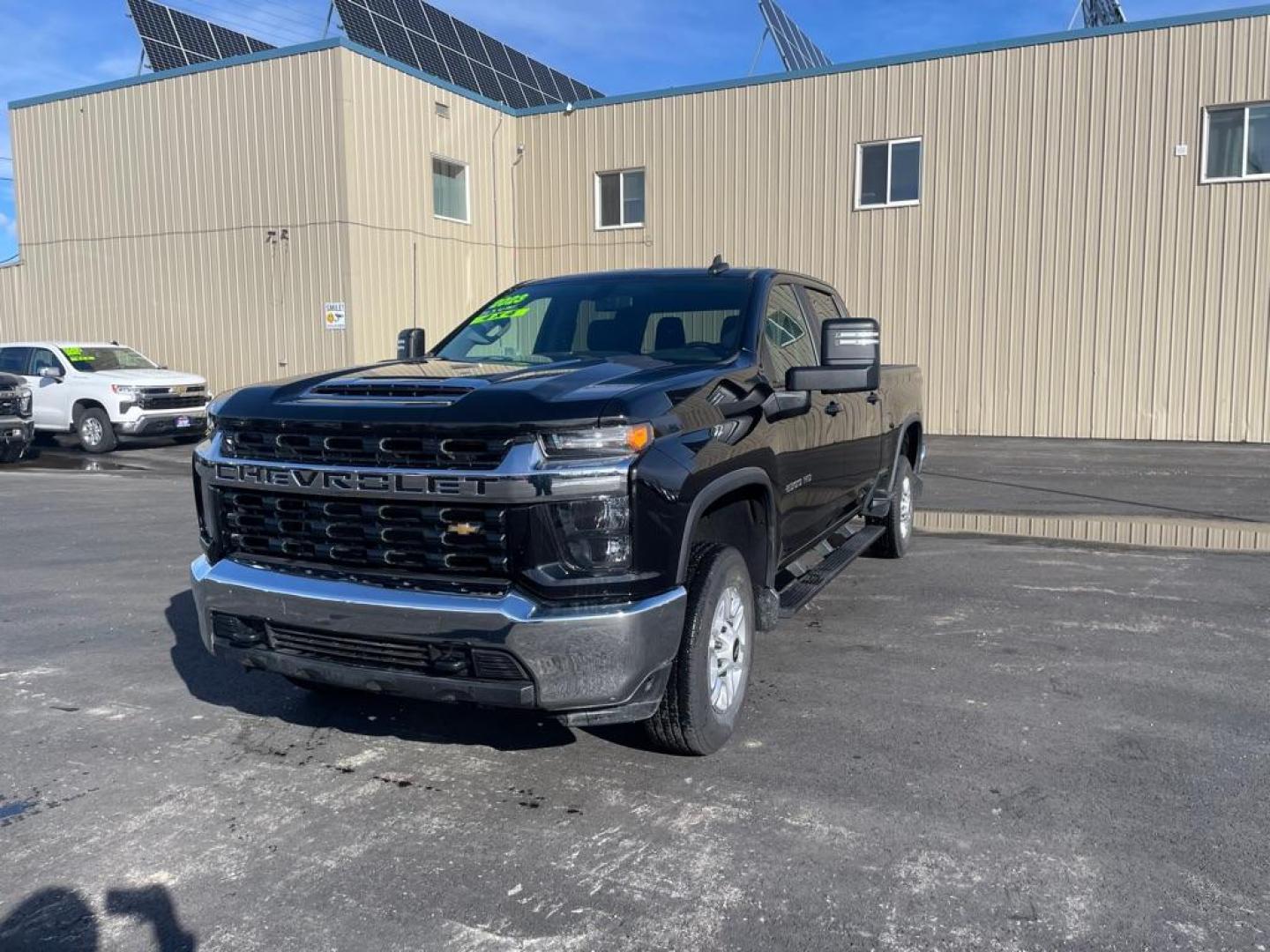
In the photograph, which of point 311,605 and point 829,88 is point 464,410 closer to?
point 311,605

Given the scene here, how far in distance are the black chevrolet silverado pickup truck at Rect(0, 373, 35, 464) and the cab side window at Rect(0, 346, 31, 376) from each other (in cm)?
168

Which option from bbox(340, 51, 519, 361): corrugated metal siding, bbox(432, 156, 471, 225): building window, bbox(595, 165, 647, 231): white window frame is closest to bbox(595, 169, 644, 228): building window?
bbox(595, 165, 647, 231): white window frame

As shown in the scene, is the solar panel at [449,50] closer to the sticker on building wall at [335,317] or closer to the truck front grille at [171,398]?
the sticker on building wall at [335,317]

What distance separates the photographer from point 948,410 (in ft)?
57.5

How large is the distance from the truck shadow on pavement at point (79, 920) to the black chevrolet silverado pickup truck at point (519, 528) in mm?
878

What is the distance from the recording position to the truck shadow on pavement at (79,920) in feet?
8.97

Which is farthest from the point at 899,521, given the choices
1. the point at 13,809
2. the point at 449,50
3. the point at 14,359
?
the point at 449,50

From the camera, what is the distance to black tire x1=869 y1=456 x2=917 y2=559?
23.7ft

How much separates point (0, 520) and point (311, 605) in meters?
7.96

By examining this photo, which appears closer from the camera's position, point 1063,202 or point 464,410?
point 464,410

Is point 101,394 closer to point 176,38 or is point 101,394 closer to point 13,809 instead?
point 176,38

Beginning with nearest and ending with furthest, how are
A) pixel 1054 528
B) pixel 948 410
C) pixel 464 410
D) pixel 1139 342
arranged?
pixel 464 410 < pixel 1054 528 < pixel 1139 342 < pixel 948 410

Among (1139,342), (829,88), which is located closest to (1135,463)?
(1139,342)


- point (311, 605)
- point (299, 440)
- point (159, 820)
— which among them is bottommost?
point (159, 820)
